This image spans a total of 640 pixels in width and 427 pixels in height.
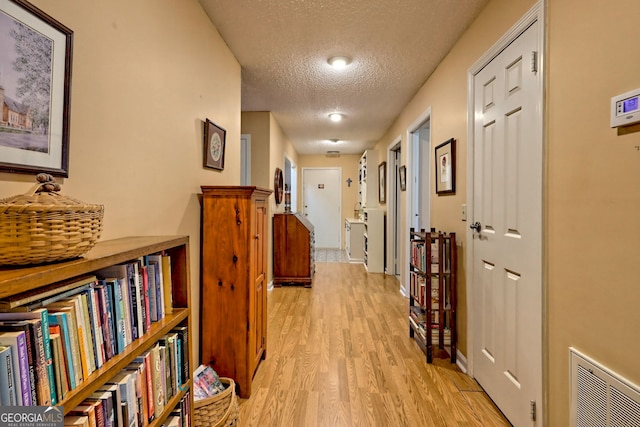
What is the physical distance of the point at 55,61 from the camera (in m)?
0.97

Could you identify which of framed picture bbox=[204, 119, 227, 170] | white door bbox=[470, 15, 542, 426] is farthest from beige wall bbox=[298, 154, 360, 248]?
white door bbox=[470, 15, 542, 426]

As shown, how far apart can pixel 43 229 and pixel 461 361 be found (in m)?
2.56

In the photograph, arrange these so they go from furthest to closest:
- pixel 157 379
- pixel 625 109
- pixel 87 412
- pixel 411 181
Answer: pixel 411 181
pixel 157 379
pixel 625 109
pixel 87 412

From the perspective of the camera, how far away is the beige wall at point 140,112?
42.9 inches

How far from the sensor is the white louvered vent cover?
3.31 ft

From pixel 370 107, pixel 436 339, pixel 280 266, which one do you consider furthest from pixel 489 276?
pixel 280 266

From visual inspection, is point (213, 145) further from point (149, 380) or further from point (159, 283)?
point (149, 380)

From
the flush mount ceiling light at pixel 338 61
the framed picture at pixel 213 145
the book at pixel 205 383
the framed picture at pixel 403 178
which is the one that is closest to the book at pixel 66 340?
the book at pixel 205 383

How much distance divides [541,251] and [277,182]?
150 inches

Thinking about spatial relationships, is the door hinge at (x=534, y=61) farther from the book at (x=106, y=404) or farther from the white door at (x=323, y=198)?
the white door at (x=323, y=198)

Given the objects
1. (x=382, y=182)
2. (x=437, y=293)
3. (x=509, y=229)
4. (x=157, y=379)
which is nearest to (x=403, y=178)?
(x=382, y=182)

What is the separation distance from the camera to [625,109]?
1030mm

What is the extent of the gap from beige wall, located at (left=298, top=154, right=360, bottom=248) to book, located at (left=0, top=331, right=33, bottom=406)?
7.39 metres

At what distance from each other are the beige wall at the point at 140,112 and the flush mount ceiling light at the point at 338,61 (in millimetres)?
981
